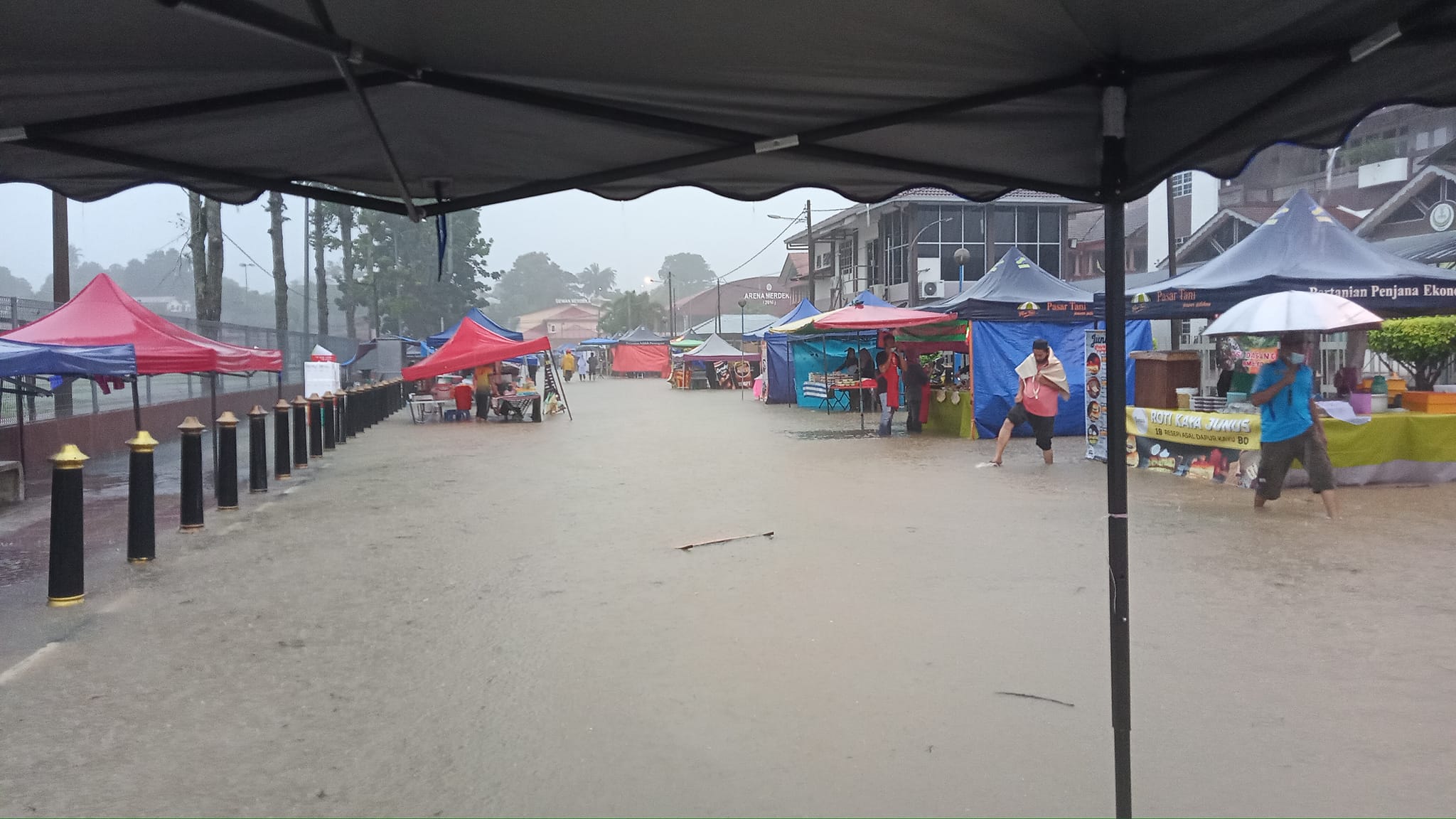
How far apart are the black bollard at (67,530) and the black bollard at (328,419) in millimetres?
10878

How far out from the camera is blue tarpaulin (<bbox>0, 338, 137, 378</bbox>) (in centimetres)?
1000

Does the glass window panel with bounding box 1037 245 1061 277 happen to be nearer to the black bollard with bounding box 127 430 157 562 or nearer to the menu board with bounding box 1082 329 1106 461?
the menu board with bounding box 1082 329 1106 461

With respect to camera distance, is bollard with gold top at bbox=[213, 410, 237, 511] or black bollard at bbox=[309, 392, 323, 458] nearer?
bollard with gold top at bbox=[213, 410, 237, 511]

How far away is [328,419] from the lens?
700 inches

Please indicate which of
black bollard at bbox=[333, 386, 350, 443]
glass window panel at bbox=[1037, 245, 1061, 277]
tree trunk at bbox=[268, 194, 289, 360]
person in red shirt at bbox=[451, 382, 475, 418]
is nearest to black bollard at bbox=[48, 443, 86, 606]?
black bollard at bbox=[333, 386, 350, 443]

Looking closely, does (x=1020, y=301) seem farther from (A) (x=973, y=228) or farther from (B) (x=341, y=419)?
(A) (x=973, y=228)

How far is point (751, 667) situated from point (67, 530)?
4.70m

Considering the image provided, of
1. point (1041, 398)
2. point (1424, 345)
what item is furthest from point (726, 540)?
point (1424, 345)

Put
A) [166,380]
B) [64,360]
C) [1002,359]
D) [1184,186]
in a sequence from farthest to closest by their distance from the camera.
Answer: [1184,186] < [166,380] < [1002,359] < [64,360]

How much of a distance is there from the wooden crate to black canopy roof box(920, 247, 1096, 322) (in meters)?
6.14

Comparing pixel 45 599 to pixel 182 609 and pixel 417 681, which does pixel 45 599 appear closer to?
pixel 182 609

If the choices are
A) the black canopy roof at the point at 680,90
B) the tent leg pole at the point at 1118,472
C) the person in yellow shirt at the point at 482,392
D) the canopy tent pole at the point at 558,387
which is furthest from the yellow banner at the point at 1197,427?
the person in yellow shirt at the point at 482,392

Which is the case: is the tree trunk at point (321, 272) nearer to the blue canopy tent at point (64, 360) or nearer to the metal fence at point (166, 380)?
the metal fence at point (166, 380)

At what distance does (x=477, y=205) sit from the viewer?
14.0ft
